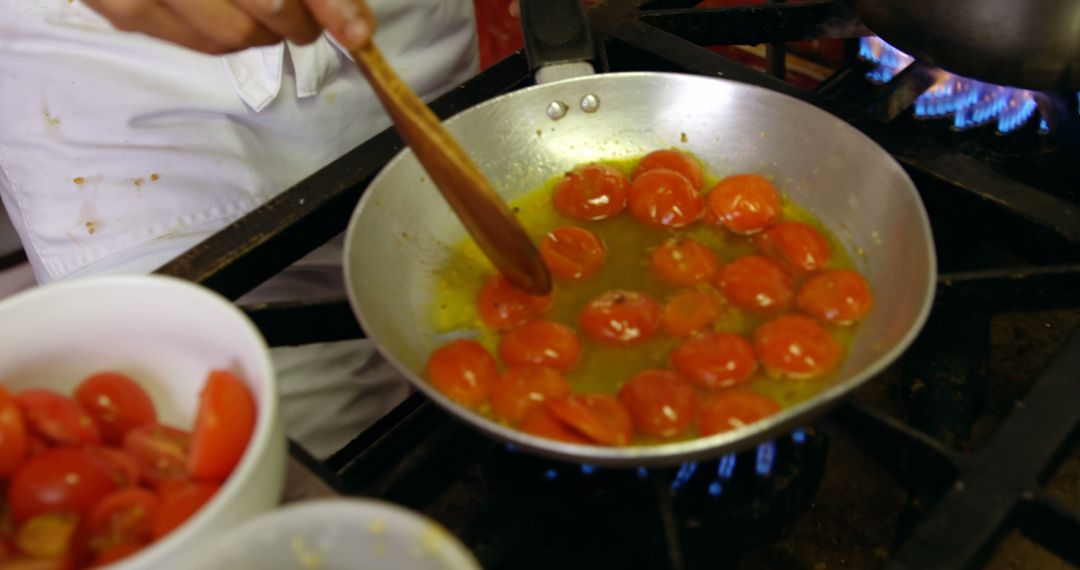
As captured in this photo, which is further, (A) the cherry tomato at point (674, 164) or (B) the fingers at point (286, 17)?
(A) the cherry tomato at point (674, 164)

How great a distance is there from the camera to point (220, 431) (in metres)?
0.51

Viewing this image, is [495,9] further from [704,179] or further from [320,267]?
[704,179]

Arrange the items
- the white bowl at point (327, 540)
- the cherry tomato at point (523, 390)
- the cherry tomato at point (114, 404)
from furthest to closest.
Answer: the cherry tomato at point (523, 390) < the cherry tomato at point (114, 404) < the white bowl at point (327, 540)

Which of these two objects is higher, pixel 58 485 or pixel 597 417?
pixel 58 485

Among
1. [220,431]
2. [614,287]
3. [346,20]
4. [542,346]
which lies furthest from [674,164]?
[220,431]

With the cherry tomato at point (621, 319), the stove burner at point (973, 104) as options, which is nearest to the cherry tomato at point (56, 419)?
the cherry tomato at point (621, 319)

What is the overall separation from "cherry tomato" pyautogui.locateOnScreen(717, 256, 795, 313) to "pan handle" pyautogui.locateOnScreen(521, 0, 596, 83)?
28 centimetres

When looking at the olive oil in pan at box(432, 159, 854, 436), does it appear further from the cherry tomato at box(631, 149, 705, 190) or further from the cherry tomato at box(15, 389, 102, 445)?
the cherry tomato at box(15, 389, 102, 445)

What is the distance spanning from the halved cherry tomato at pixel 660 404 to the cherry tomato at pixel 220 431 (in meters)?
0.28

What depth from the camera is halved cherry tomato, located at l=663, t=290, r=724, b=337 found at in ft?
2.48

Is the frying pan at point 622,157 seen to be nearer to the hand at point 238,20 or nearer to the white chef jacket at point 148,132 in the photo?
the hand at point 238,20

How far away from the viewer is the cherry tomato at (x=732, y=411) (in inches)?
25.8

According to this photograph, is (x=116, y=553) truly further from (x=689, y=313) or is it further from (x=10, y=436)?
(x=689, y=313)

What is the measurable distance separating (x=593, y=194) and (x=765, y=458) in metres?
0.31
